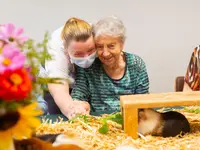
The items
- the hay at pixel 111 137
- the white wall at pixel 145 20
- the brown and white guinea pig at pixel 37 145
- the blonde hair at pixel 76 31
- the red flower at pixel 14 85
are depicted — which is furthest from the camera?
the white wall at pixel 145 20

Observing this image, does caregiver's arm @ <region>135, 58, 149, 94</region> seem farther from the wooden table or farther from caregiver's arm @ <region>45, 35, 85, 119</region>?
the wooden table

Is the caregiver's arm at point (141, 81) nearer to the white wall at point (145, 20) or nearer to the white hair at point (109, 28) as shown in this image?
the white hair at point (109, 28)

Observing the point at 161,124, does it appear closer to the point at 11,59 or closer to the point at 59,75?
the point at 59,75

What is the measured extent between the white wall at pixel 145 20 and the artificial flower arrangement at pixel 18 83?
2.00 meters

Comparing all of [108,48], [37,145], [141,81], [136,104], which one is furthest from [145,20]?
[37,145]

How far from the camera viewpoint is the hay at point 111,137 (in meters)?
1.12

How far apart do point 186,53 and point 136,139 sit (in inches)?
62.7

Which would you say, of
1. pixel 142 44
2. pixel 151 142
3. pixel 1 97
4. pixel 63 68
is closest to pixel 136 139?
pixel 151 142

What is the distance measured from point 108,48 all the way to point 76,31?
0.15 meters

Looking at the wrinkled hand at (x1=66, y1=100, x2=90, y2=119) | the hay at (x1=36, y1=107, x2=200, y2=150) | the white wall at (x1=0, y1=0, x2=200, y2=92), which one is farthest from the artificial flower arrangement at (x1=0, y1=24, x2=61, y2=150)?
the white wall at (x1=0, y1=0, x2=200, y2=92)

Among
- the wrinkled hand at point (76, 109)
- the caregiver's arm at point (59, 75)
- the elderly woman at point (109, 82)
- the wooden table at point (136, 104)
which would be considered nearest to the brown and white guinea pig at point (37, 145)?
the wooden table at point (136, 104)

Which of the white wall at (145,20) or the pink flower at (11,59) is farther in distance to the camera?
the white wall at (145,20)

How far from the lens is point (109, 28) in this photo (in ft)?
5.17

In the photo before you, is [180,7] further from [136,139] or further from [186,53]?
[136,139]
